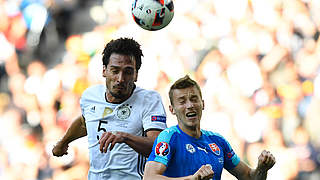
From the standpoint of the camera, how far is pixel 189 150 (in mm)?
3131

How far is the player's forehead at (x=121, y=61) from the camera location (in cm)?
377

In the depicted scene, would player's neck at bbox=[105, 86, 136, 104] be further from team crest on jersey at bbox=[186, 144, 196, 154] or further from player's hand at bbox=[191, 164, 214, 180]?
player's hand at bbox=[191, 164, 214, 180]

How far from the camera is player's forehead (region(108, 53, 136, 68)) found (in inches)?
148

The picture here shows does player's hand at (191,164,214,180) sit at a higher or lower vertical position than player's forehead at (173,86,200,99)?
lower

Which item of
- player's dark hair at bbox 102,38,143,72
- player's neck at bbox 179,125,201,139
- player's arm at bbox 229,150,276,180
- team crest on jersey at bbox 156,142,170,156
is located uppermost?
player's dark hair at bbox 102,38,143,72

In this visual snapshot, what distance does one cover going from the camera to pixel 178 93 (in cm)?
327

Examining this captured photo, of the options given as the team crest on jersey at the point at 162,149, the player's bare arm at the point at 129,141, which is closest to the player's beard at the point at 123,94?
the player's bare arm at the point at 129,141

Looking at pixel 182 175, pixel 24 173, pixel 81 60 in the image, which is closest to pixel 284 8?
pixel 81 60

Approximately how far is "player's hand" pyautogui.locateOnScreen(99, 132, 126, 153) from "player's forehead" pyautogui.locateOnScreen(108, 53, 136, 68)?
2.03ft

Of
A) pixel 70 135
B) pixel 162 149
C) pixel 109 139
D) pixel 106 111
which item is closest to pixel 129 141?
pixel 109 139

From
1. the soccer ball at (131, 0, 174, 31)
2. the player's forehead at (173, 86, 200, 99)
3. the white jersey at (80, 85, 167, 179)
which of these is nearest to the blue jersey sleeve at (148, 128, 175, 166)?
the player's forehead at (173, 86, 200, 99)

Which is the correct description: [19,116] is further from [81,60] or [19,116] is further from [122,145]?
[122,145]

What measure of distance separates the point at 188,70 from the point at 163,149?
676 centimetres

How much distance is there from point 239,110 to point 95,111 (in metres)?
5.95
